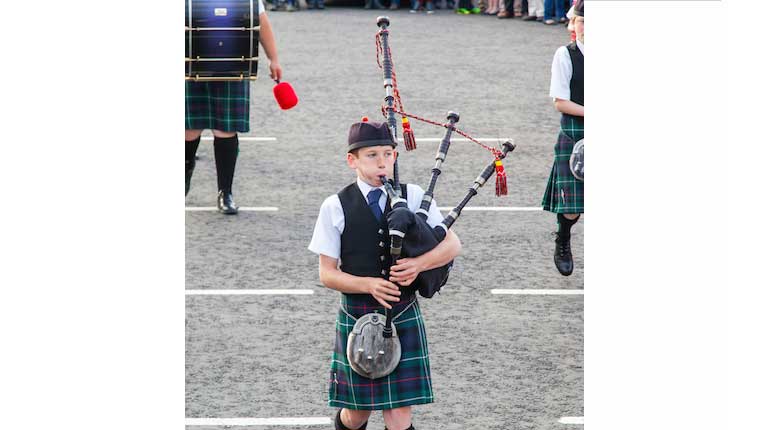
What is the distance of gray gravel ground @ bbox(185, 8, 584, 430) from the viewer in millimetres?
5273

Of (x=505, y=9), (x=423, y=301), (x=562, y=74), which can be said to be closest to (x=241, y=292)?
(x=423, y=301)

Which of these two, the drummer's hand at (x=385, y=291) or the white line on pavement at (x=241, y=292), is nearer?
the drummer's hand at (x=385, y=291)

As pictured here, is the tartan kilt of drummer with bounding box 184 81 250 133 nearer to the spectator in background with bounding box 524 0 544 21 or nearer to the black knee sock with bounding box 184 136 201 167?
the black knee sock with bounding box 184 136 201 167

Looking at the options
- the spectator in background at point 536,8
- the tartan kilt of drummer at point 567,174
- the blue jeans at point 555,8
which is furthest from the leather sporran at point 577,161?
the spectator in background at point 536,8

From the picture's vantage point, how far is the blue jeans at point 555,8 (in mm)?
16547

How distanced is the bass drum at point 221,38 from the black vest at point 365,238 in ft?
11.6

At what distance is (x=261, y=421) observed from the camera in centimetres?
498

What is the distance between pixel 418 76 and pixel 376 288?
28.9 feet

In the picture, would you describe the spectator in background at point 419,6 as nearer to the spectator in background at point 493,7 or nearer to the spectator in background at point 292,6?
the spectator in background at point 493,7

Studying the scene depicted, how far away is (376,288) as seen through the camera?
4.05 m

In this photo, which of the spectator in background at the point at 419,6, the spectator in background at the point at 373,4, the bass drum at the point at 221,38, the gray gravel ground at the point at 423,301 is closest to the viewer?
the gray gravel ground at the point at 423,301

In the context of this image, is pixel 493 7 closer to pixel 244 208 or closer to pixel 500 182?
pixel 244 208

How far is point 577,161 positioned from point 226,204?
2514mm

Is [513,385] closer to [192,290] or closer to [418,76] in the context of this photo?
[192,290]
